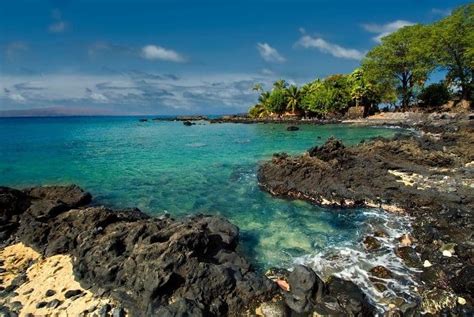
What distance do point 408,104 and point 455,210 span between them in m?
78.6

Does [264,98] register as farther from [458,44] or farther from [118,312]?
[118,312]

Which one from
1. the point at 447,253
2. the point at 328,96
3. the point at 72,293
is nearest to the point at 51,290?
the point at 72,293

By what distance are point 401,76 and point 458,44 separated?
54.9 feet

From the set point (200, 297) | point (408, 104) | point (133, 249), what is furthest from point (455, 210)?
point (408, 104)

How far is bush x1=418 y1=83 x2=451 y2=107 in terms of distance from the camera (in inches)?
3147

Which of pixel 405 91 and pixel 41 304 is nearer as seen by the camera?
pixel 41 304

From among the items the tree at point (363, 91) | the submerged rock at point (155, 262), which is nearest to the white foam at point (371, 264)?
the submerged rock at point (155, 262)

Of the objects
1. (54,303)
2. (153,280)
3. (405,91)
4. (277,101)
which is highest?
(405,91)

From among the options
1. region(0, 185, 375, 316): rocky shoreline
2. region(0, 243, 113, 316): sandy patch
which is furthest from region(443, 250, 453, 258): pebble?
region(0, 243, 113, 316): sandy patch

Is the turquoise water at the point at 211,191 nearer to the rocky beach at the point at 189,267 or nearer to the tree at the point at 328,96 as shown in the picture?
the rocky beach at the point at 189,267

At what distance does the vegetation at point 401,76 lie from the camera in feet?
222

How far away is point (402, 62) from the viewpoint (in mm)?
78000

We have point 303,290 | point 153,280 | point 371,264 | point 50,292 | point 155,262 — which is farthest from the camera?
point 371,264

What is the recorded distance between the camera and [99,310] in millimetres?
9281
